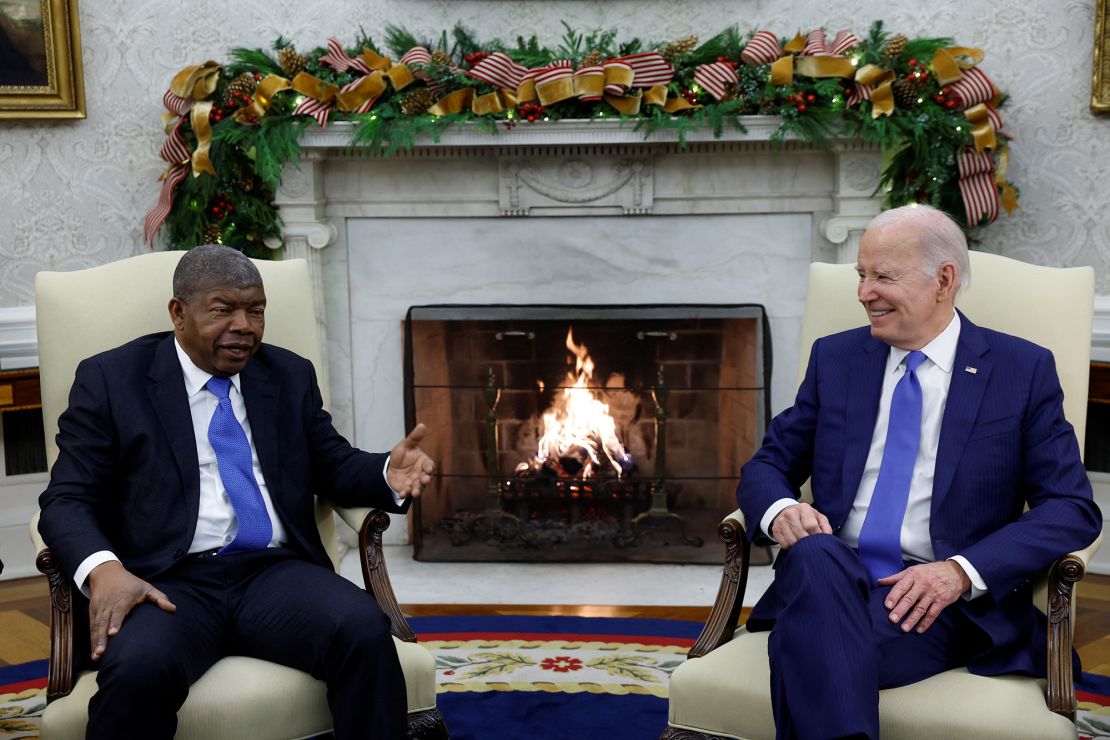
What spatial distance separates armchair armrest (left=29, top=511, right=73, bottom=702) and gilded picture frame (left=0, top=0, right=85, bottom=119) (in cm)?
237

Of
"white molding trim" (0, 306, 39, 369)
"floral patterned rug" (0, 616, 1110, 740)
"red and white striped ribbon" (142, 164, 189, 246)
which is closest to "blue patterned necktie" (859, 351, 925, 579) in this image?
"floral patterned rug" (0, 616, 1110, 740)

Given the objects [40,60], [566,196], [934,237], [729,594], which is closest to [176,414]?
[729,594]

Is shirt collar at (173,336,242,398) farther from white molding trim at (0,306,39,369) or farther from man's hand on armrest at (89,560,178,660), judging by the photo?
white molding trim at (0,306,39,369)

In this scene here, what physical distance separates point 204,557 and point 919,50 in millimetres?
2746

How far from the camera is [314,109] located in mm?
3787

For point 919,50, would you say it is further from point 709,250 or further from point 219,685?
point 219,685

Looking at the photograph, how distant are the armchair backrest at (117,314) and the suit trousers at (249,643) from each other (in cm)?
36

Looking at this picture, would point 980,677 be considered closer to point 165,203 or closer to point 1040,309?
point 1040,309

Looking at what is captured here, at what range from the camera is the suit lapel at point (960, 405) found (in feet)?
7.25

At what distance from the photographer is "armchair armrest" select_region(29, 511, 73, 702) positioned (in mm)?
2072

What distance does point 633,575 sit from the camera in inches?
160

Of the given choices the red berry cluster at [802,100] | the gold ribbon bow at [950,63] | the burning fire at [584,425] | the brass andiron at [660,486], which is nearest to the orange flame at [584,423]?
the burning fire at [584,425]

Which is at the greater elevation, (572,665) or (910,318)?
(910,318)

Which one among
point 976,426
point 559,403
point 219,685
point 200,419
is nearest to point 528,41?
point 559,403
